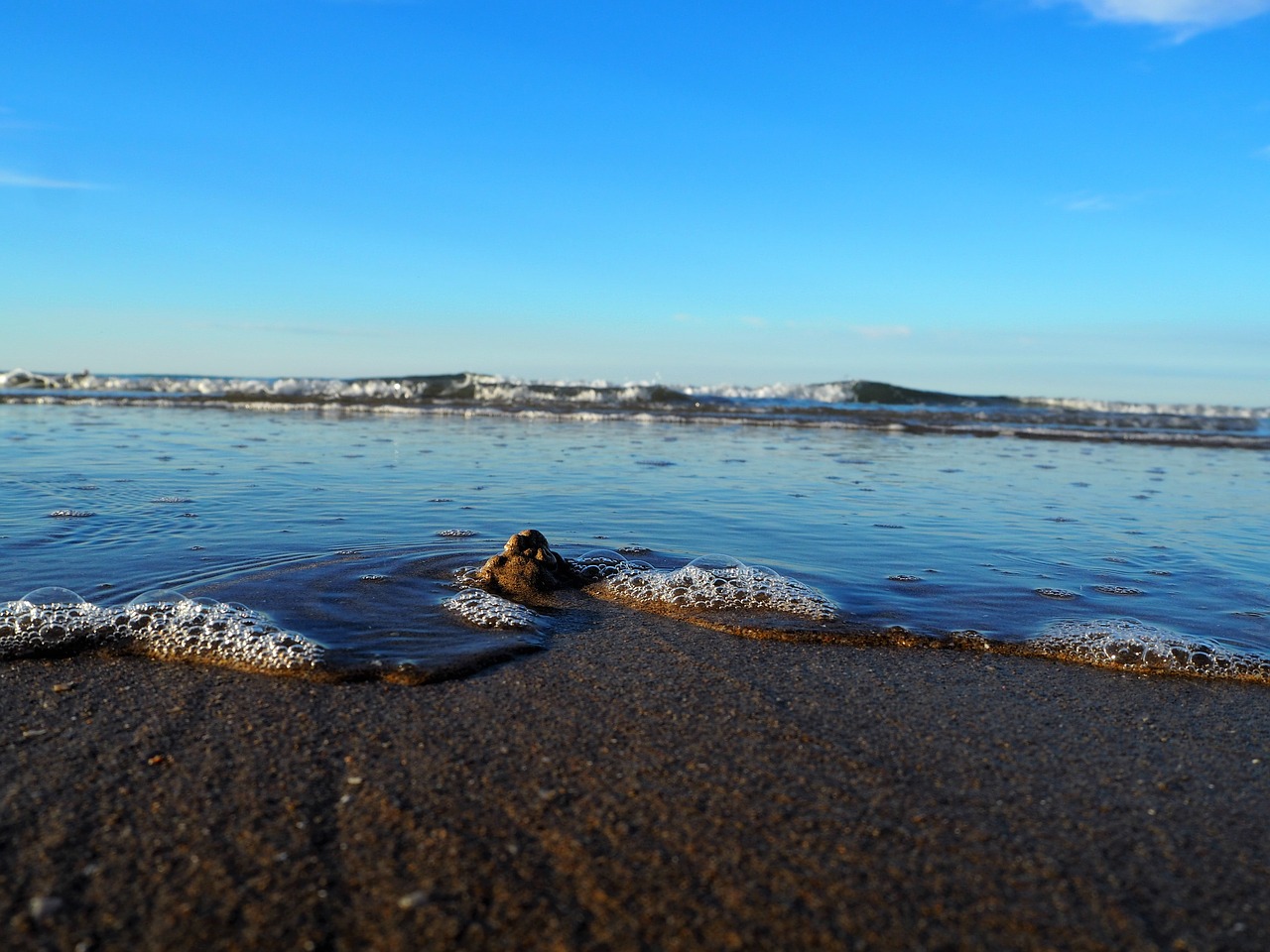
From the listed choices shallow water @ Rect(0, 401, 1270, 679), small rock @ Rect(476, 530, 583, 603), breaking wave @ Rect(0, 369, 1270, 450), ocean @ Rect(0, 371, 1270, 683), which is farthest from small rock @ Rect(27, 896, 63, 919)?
breaking wave @ Rect(0, 369, 1270, 450)

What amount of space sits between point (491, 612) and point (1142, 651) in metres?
3.20

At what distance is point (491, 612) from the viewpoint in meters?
4.36

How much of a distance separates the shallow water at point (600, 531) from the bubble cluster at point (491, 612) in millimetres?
26

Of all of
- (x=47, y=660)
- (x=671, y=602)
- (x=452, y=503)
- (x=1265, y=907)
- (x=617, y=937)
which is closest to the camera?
(x=617, y=937)

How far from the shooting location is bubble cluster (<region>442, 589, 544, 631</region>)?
4242 mm

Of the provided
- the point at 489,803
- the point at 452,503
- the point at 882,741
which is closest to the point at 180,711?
the point at 489,803

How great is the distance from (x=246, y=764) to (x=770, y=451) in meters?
12.1

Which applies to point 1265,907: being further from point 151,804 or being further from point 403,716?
point 151,804

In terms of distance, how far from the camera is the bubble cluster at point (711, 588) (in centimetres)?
475

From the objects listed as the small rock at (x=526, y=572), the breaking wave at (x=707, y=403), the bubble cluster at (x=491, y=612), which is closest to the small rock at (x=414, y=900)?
the bubble cluster at (x=491, y=612)

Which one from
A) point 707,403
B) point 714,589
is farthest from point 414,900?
point 707,403

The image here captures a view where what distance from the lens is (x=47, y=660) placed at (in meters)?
3.61

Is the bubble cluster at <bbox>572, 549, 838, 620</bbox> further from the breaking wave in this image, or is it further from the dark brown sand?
the breaking wave

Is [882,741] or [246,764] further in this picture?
[882,741]
